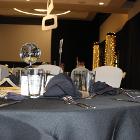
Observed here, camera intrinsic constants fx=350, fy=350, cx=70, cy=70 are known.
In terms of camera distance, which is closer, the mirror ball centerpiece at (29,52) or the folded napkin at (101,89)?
the folded napkin at (101,89)

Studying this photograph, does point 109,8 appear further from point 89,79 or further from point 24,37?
point 89,79

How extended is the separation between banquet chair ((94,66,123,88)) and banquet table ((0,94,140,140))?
2336 millimetres

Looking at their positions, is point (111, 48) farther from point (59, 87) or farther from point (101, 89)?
point (59, 87)

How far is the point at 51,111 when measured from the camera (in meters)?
1.25

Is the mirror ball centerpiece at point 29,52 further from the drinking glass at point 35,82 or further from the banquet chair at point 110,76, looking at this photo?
the banquet chair at point 110,76

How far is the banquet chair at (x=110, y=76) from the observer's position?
3.79 meters

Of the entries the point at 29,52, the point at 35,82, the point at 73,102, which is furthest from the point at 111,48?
the point at 73,102

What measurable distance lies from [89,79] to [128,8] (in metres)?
8.59

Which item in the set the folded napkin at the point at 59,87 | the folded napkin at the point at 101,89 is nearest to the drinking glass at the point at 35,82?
the folded napkin at the point at 59,87

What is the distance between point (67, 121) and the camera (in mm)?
1272

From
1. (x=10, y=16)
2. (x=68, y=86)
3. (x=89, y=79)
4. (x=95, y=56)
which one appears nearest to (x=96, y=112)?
(x=68, y=86)

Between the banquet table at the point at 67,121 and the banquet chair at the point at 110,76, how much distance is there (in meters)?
2.34

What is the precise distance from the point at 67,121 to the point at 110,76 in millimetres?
2612

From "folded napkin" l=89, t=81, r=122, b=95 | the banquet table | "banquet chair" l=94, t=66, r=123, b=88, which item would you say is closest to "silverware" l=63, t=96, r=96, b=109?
the banquet table
